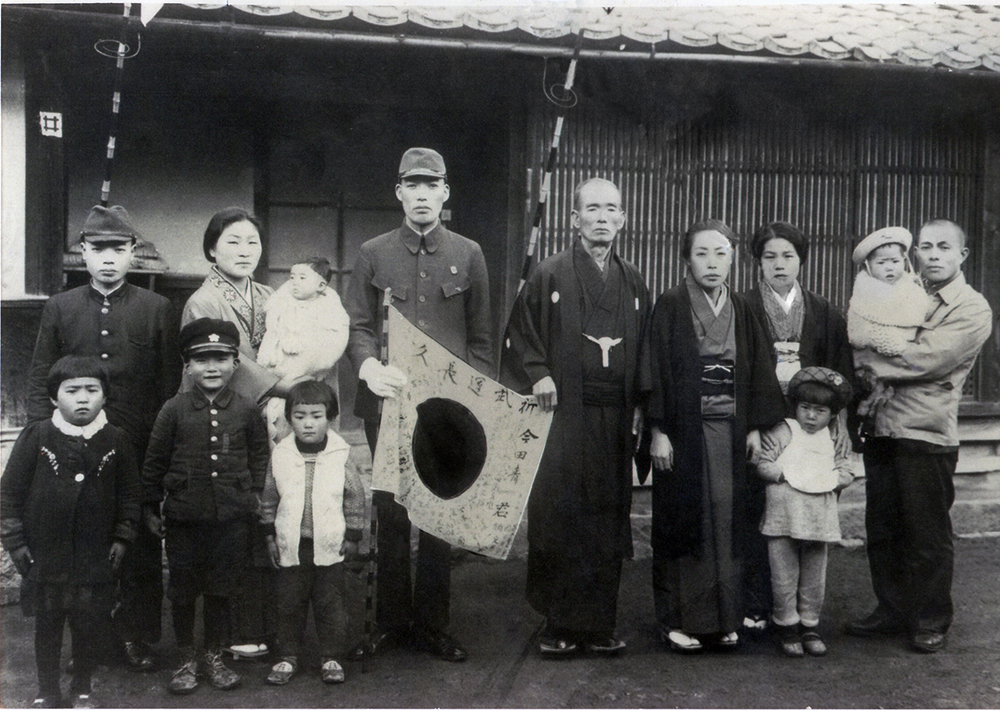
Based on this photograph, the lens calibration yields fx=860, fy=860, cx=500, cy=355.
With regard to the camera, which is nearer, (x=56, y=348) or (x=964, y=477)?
(x=56, y=348)

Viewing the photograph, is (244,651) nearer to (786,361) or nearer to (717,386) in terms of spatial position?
(717,386)

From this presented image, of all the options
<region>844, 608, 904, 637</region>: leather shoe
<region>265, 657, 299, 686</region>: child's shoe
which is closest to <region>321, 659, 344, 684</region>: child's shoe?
<region>265, 657, 299, 686</region>: child's shoe

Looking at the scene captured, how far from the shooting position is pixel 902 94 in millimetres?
5734

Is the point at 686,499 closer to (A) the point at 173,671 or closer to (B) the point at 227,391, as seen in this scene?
(B) the point at 227,391

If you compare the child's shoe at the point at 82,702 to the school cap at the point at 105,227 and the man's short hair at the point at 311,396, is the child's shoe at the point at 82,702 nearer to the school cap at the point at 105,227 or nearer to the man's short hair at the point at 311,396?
the man's short hair at the point at 311,396

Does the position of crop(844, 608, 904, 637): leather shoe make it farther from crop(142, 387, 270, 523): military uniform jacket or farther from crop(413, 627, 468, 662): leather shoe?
crop(142, 387, 270, 523): military uniform jacket

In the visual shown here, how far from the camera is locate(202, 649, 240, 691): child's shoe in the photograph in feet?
11.8

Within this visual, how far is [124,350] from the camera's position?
150 inches

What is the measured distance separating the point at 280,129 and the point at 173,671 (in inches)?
136

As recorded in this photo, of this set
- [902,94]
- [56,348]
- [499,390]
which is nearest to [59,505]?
[56,348]

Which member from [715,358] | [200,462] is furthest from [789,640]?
[200,462]

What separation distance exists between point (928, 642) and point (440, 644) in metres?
2.38

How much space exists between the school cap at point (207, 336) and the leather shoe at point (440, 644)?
1.60m

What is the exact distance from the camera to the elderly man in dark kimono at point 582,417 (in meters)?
4.00
